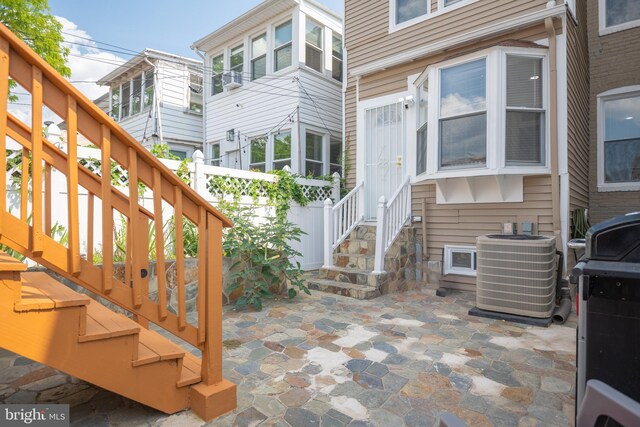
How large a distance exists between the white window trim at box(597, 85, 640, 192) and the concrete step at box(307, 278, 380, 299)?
4.65 metres

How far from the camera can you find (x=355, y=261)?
5395 millimetres

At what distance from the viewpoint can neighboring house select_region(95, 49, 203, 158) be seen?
33.4ft

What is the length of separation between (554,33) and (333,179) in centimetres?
412

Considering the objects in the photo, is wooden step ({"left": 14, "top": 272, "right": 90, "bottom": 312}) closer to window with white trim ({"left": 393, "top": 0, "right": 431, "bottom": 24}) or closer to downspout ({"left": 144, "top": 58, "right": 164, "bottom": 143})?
window with white trim ({"left": 393, "top": 0, "right": 431, "bottom": 24})

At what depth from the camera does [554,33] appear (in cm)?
434

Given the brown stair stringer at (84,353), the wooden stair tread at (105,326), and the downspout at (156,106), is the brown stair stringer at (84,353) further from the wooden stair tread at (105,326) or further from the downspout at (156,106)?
the downspout at (156,106)

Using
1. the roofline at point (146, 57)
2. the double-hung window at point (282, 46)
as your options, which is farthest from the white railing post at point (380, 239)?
the roofline at point (146, 57)

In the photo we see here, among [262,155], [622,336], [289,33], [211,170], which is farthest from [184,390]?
[289,33]

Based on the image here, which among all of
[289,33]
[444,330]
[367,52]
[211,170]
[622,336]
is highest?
[289,33]

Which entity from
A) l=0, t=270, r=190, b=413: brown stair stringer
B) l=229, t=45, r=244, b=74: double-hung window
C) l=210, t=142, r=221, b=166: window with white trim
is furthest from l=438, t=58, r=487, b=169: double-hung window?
l=210, t=142, r=221, b=166: window with white trim

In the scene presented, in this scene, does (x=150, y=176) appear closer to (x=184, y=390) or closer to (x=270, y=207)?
(x=184, y=390)

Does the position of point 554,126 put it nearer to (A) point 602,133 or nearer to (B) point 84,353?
(A) point 602,133

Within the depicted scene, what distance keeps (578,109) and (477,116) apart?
2029 millimetres

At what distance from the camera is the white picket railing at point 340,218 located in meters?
5.52
